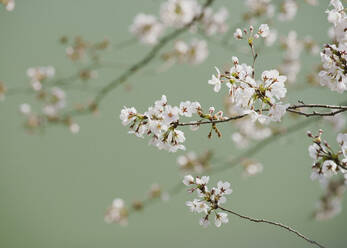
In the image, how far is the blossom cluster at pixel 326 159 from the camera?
1390mm

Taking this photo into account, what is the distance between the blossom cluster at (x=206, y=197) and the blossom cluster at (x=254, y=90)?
15.6 inches

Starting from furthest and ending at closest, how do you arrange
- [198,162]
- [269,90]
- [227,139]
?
[227,139] → [198,162] → [269,90]

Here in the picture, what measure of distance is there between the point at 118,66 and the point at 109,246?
7.77 meters

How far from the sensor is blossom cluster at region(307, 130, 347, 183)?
1390 mm

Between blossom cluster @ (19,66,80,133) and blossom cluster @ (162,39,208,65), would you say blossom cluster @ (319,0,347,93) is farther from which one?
blossom cluster @ (19,66,80,133)

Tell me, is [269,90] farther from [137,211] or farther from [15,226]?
[15,226]

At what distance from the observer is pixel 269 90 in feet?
4.38

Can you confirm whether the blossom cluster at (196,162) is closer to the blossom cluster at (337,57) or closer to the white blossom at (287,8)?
the white blossom at (287,8)

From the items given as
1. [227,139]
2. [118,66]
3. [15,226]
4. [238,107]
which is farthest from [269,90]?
[15,226]

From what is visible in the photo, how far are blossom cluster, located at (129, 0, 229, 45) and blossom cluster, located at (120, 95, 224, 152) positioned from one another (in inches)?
111

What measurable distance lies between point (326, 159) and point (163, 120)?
0.74 meters

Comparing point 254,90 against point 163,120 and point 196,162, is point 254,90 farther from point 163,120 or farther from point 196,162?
point 196,162

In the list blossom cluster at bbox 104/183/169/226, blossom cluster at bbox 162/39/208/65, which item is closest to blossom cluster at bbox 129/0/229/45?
blossom cluster at bbox 162/39/208/65

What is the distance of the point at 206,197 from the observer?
4.91ft
